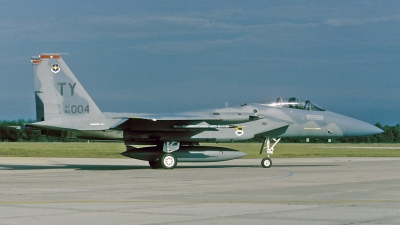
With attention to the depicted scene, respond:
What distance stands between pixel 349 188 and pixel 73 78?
12.6 metres

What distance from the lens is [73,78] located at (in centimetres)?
2444

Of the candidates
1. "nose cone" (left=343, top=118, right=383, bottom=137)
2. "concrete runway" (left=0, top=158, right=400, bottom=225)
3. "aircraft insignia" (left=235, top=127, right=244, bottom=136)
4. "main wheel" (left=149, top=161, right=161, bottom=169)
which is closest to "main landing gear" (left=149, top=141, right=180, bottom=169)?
"main wheel" (left=149, top=161, right=161, bottom=169)

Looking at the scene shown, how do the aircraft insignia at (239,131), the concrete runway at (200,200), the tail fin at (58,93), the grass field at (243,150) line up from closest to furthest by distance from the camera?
the concrete runway at (200,200) < the tail fin at (58,93) < the aircraft insignia at (239,131) < the grass field at (243,150)

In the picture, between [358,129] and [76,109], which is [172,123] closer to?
[76,109]

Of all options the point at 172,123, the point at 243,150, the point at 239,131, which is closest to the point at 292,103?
the point at 239,131

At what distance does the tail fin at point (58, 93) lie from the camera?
23953 mm

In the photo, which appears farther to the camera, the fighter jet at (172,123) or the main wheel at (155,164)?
the main wheel at (155,164)

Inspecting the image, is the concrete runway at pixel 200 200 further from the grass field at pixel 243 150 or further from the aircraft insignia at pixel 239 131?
the grass field at pixel 243 150

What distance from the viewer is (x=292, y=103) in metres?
26.5

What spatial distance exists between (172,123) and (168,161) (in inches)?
61.4

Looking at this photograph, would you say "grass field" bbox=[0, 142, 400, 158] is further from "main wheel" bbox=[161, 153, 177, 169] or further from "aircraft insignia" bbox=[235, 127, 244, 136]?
"main wheel" bbox=[161, 153, 177, 169]

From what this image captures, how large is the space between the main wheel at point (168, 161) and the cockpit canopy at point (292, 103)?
4.57m

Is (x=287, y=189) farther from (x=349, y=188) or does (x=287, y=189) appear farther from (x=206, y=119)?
(x=206, y=119)

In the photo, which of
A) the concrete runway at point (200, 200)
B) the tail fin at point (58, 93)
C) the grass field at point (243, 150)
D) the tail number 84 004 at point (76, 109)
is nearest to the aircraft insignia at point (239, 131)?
the tail fin at point (58, 93)
